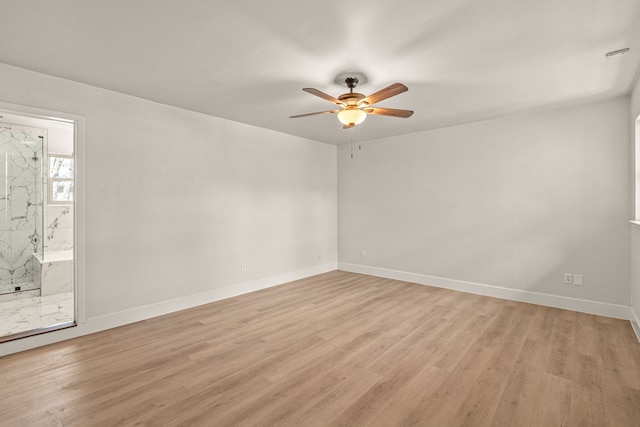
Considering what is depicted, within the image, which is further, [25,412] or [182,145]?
[182,145]

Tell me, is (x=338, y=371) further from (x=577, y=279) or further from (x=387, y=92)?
(x=577, y=279)

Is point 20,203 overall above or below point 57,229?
above

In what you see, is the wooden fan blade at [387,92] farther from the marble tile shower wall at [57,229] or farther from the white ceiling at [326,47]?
the marble tile shower wall at [57,229]

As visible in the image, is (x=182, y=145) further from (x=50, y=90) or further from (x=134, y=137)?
(x=50, y=90)

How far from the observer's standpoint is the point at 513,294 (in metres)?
4.16

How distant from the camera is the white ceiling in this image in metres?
1.90

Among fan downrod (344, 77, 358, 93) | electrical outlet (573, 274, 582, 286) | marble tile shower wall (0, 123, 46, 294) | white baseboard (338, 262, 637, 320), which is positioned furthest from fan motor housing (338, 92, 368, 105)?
marble tile shower wall (0, 123, 46, 294)

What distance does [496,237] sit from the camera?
14.2 ft

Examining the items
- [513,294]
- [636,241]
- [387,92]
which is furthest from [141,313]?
[636,241]

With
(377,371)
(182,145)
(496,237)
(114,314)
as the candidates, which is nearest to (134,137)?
(182,145)

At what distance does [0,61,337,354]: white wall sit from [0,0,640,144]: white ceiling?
11.5 inches

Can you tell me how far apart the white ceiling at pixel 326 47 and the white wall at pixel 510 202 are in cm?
66

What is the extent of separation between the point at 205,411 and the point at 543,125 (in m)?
4.80

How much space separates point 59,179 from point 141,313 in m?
3.39
